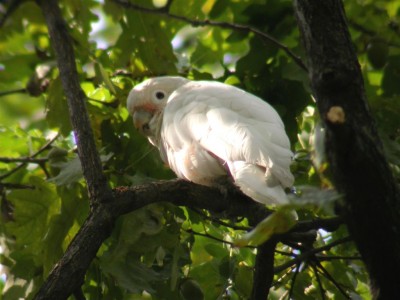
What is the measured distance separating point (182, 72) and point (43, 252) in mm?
1734

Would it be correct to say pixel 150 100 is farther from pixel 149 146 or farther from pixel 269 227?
pixel 269 227

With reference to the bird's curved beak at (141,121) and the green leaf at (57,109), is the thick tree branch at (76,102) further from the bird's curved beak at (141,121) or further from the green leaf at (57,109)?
the bird's curved beak at (141,121)

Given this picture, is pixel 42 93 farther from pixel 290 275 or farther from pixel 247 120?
pixel 290 275

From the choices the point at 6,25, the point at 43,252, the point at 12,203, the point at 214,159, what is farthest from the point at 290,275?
the point at 6,25

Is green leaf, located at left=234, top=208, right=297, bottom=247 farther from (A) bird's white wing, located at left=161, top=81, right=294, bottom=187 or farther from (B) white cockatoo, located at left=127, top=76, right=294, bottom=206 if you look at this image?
(A) bird's white wing, located at left=161, top=81, right=294, bottom=187

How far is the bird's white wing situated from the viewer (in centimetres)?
348

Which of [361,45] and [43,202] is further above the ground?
[361,45]

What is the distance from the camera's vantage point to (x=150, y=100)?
4777 mm

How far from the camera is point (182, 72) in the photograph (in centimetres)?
490

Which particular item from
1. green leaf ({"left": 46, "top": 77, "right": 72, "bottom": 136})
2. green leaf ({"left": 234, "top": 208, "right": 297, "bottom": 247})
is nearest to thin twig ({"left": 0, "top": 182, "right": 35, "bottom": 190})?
green leaf ({"left": 46, "top": 77, "right": 72, "bottom": 136})

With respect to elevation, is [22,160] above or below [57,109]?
below

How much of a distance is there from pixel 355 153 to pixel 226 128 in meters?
1.56

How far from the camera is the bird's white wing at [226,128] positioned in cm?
348

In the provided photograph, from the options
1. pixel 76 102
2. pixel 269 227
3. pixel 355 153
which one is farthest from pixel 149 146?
pixel 355 153
